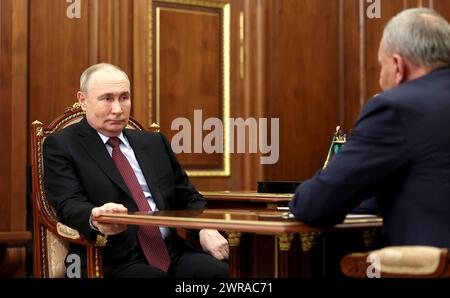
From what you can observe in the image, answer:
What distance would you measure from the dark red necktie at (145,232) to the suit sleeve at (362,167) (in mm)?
1142

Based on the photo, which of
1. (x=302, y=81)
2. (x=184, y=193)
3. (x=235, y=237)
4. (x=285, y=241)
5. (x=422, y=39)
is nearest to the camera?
(x=422, y=39)

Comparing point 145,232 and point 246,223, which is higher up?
point 246,223

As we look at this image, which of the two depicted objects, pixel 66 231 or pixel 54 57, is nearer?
pixel 66 231

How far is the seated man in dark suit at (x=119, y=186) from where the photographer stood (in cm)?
305

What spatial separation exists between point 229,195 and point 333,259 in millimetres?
1741

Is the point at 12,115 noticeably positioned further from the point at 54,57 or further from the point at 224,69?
the point at 224,69

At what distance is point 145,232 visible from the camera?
10.3ft

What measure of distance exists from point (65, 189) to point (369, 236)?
1.27m

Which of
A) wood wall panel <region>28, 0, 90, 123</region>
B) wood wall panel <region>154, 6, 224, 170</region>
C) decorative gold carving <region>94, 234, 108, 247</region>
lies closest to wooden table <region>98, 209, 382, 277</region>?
decorative gold carving <region>94, 234, 108, 247</region>

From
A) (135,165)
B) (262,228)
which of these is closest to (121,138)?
(135,165)

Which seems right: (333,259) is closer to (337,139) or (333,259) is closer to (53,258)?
(53,258)

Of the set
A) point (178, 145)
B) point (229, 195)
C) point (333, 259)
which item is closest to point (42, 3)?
point (178, 145)

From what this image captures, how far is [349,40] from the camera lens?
581cm

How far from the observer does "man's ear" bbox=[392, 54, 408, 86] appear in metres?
2.19
